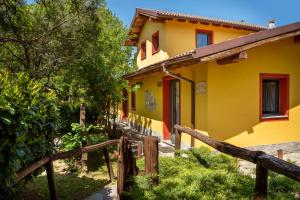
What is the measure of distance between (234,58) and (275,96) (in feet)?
10.2

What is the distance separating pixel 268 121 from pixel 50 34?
695 cm

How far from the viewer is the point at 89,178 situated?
22.7 ft

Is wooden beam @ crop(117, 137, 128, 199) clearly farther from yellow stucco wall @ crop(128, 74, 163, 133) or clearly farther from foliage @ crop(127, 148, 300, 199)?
yellow stucco wall @ crop(128, 74, 163, 133)

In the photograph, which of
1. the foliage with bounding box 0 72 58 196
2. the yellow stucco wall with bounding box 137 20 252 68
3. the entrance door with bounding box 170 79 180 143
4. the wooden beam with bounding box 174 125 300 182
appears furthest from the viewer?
the yellow stucco wall with bounding box 137 20 252 68

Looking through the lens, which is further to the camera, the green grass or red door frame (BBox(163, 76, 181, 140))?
red door frame (BBox(163, 76, 181, 140))

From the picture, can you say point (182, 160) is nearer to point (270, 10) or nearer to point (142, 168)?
point (142, 168)

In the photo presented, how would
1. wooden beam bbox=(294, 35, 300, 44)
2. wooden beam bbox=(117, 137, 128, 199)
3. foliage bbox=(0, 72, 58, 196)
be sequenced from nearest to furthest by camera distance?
foliage bbox=(0, 72, 58, 196) → wooden beam bbox=(117, 137, 128, 199) → wooden beam bbox=(294, 35, 300, 44)

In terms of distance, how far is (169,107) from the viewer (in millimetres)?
10742

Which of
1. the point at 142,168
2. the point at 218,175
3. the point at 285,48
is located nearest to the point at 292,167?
the point at 218,175

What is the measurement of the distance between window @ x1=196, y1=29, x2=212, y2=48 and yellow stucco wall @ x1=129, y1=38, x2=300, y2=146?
15.2 feet

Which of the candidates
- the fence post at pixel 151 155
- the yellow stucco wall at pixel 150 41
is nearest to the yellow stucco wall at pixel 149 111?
the yellow stucco wall at pixel 150 41

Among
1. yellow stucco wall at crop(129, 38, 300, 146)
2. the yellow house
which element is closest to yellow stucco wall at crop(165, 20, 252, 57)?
the yellow house

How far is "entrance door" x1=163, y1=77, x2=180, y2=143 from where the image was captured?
10.3 meters

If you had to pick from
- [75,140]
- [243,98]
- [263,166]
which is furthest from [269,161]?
[243,98]
